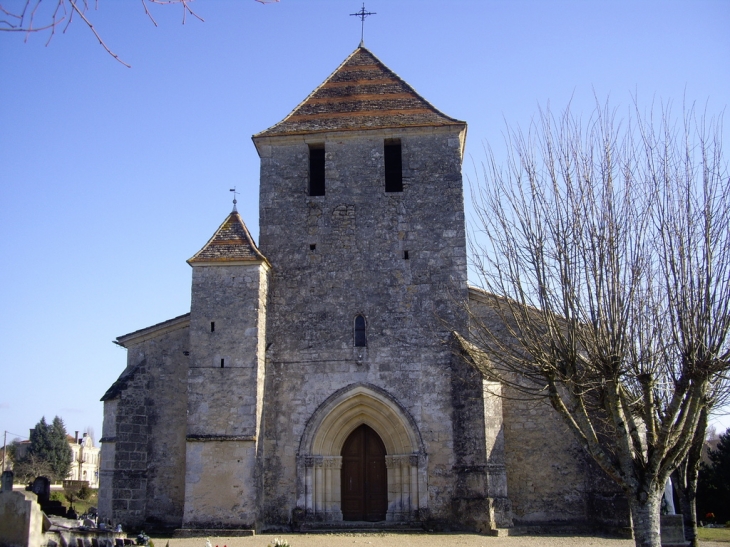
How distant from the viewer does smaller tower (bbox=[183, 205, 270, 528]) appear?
14.6 metres

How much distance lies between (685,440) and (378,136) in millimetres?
10511

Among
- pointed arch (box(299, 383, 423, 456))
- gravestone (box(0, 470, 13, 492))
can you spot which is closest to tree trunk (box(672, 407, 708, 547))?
pointed arch (box(299, 383, 423, 456))

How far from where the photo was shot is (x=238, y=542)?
13.4 m

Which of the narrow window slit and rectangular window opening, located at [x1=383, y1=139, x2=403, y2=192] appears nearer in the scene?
the narrow window slit

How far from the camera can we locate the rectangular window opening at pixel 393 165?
57.4 ft

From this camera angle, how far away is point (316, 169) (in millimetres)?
17812

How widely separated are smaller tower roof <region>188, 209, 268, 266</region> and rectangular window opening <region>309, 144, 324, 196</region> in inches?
77.0

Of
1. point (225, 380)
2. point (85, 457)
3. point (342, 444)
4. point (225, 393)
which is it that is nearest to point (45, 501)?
point (225, 393)

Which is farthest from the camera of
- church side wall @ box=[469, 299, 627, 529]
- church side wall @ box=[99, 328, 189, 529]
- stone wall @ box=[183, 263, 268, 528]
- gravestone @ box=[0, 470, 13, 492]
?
church side wall @ box=[99, 328, 189, 529]

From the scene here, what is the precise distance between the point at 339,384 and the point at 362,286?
2.25m

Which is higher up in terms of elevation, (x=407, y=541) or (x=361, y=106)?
(x=361, y=106)

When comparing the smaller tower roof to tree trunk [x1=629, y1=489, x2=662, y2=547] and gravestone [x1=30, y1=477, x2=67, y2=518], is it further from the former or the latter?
tree trunk [x1=629, y1=489, x2=662, y2=547]

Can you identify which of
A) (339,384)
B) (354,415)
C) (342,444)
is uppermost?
(339,384)

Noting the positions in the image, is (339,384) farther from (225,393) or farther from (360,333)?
(225,393)
